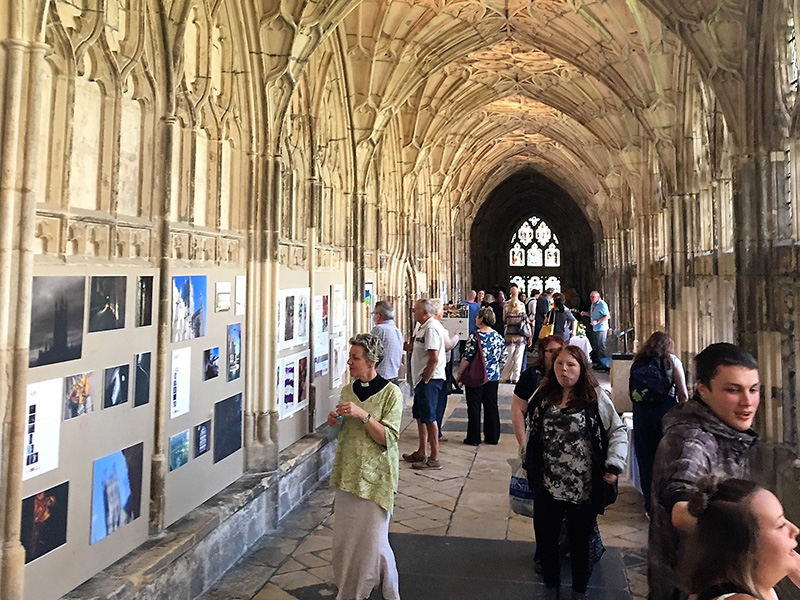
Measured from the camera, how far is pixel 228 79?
15.8 ft

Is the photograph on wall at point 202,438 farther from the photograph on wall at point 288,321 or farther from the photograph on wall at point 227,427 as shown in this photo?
the photograph on wall at point 288,321

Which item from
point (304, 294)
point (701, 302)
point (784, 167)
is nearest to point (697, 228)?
point (701, 302)

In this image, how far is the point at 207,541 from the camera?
3.75 metres

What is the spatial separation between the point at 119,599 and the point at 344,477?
123cm

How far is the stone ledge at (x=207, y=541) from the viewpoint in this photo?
3092mm

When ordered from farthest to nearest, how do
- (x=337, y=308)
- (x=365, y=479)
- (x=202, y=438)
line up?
(x=337, y=308) → (x=202, y=438) → (x=365, y=479)

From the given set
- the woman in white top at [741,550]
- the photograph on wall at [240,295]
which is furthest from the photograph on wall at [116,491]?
the woman in white top at [741,550]

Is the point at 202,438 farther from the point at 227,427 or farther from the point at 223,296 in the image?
the point at 223,296

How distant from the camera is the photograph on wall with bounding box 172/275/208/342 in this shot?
3.84 metres

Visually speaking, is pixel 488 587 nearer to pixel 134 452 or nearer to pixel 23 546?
pixel 134 452

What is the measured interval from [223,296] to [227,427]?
0.99 metres

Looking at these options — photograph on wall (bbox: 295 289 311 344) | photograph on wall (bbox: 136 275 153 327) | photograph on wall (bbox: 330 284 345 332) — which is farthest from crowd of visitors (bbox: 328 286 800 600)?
photograph on wall (bbox: 136 275 153 327)

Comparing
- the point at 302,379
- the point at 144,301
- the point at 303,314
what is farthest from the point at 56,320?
the point at 302,379

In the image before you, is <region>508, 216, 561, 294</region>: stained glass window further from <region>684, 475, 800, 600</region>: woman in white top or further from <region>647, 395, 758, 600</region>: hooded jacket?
<region>684, 475, 800, 600</region>: woman in white top
